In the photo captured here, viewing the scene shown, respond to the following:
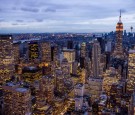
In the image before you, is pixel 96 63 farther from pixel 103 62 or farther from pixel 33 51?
pixel 33 51

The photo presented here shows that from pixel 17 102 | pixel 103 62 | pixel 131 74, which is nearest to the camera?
pixel 17 102

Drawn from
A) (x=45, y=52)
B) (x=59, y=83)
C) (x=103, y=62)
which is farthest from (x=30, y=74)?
(x=103, y=62)

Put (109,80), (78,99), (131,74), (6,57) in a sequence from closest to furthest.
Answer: (78,99) < (109,80) < (131,74) < (6,57)

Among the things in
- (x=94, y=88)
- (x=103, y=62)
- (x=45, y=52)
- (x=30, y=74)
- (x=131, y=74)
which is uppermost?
(x=45, y=52)

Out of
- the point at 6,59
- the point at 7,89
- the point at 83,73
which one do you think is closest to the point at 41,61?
the point at 6,59

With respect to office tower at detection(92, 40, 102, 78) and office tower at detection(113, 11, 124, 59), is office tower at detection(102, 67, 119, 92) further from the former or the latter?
office tower at detection(113, 11, 124, 59)

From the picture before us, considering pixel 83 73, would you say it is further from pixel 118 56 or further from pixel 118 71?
pixel 118 56

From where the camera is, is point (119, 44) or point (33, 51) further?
point (119, 44)

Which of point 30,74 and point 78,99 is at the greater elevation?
point 30,74
